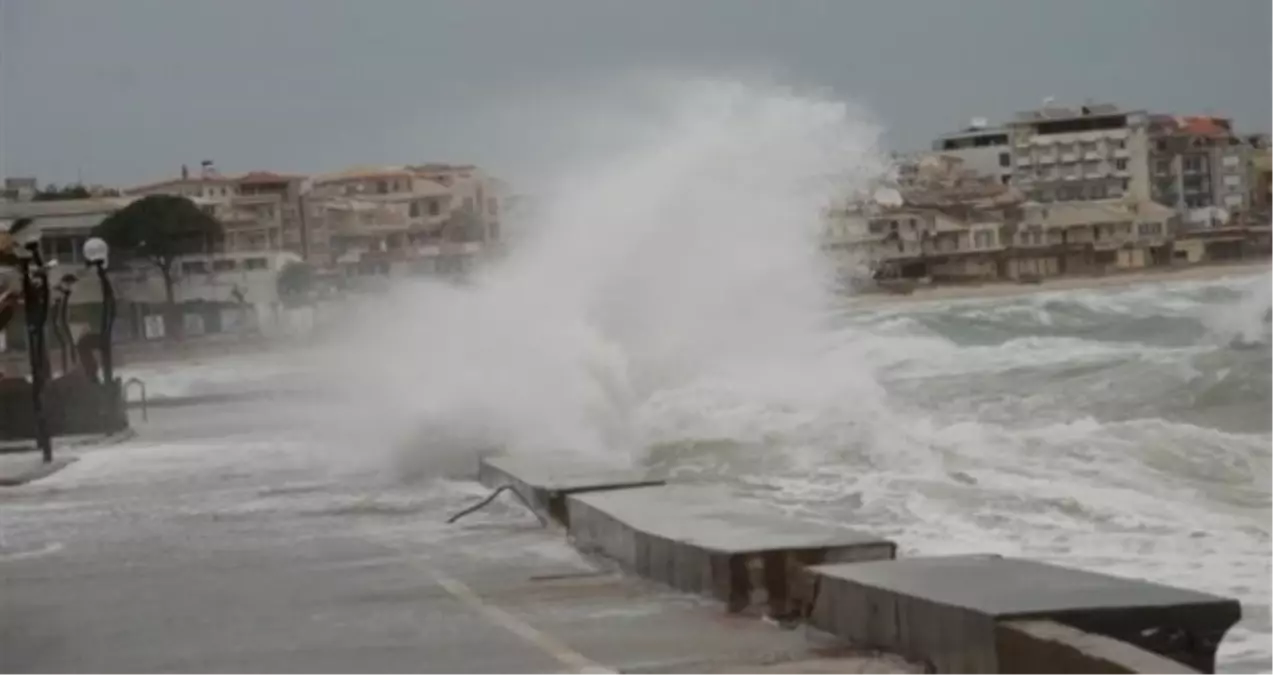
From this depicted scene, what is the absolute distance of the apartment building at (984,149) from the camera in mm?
45938

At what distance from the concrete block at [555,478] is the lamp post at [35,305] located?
8329mm

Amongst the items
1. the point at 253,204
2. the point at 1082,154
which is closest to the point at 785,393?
the point at 1082,154

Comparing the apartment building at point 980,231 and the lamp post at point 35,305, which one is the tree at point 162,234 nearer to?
the apartment building at point 980,231

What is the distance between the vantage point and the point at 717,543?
8562mm

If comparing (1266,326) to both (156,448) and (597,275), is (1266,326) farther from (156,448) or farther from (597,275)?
(156,448)

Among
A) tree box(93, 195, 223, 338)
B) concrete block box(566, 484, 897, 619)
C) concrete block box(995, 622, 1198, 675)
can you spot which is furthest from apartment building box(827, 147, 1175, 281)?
concrete block box(995, 622, 1198, 675)

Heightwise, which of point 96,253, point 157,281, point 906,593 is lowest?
point 906,593

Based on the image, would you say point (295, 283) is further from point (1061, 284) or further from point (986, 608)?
point (986, 608)

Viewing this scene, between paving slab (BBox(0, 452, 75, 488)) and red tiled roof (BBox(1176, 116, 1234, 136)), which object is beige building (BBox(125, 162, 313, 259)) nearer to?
red tiled roof (BBox(1176, 116, 1234, 136))

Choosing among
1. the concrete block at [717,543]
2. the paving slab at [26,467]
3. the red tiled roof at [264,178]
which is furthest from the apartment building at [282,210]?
the concrete block at [717,543]

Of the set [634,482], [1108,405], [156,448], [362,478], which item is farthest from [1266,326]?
[634,482]

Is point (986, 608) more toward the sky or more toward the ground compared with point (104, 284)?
more toward the ground

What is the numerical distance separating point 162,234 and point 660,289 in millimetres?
29287

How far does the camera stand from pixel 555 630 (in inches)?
318
